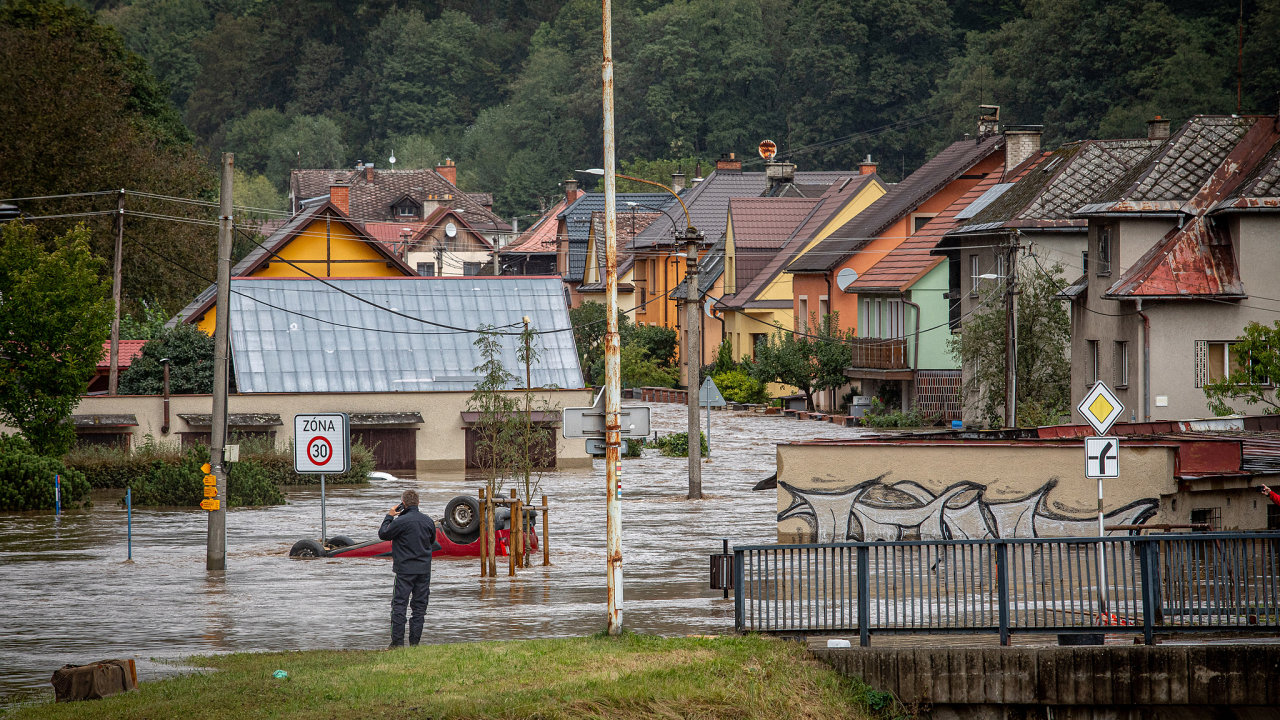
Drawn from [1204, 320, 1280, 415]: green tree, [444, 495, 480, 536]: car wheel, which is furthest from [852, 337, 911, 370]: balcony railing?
[444, 495, 480, 536]: car wheel

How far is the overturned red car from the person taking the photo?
2416 cm

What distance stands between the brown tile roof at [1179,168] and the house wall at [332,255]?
3032 centimetres

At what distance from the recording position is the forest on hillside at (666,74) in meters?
82.1

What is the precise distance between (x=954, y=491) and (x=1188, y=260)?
13.4 m

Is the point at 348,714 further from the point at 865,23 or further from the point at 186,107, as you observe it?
the point at 186,107

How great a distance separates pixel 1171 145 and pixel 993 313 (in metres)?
7.12

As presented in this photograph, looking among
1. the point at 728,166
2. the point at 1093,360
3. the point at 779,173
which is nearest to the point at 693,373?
the point at 1093,360

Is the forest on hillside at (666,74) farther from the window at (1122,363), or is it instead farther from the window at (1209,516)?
the window at (1209,516)

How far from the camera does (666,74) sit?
4427 inches

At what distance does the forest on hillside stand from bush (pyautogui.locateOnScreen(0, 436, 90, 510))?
48.5m

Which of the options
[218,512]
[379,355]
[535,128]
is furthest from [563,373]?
[535,128]

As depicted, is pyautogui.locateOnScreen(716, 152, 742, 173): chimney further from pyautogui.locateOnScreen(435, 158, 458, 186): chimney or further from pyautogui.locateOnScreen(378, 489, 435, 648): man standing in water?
pyautogui.locateOnScreen(378, 489, 435, 648): man standing in water

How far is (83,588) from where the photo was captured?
69.8 ft

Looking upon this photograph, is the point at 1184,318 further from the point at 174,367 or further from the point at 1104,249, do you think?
the point at 174,367
